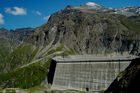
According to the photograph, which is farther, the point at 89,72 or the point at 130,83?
the point at 89,72

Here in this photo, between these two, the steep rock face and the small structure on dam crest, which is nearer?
the steep rock face

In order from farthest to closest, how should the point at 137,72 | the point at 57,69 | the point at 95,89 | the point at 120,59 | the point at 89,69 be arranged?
1. the point at 57,69
2. the point at 89,69
3. the point at 95,89
4. the point at 120,59
5. the point at 137,72

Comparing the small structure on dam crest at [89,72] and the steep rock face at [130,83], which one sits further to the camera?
the small structure on dam crest at [89,72]

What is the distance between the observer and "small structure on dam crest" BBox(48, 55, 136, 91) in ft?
333

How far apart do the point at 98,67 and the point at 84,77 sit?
9518 millimetres

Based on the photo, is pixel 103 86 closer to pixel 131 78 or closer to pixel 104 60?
pixel 104 60

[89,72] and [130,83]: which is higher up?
[130,83]

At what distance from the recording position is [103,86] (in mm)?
103188

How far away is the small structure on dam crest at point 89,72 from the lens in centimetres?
10162

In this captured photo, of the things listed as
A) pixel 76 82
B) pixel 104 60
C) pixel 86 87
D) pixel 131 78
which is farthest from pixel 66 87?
pixel 131 78

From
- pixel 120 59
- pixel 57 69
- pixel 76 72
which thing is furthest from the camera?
pixel 57 69

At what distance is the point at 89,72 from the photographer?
116062mm

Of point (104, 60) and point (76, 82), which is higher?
point (104, 60)

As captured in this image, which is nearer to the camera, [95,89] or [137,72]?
[137,72]
